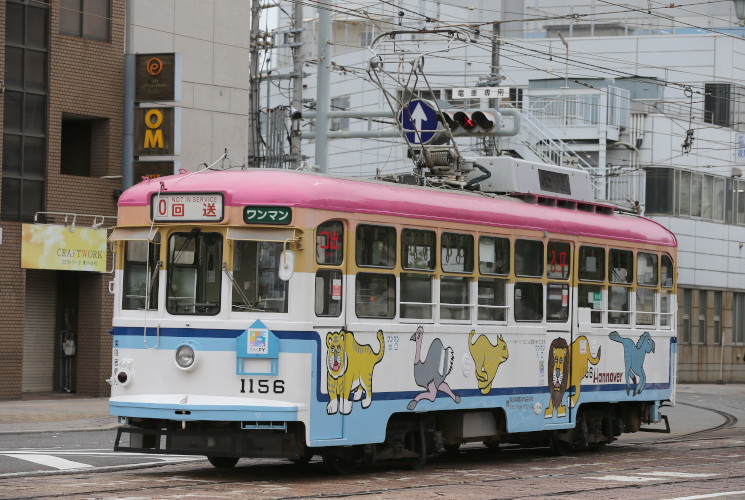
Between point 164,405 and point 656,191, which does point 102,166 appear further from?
point 656,191

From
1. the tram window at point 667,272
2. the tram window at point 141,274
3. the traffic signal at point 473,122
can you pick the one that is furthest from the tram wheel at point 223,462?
the tram window at point 667,272

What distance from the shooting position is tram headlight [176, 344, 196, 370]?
14.2 m

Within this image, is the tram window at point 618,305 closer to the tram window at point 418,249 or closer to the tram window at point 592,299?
the tram window at point 592,299

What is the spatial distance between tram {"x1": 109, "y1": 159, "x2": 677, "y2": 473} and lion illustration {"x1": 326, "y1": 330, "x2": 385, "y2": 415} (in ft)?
0.06

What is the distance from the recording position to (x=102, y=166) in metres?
31.2

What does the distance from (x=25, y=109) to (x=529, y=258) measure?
15.2 m

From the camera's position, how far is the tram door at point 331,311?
47.0ft

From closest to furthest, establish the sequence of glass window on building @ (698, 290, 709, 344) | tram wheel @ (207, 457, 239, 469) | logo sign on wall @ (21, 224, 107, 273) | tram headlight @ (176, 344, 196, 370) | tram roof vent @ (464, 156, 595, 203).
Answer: tram headlight @ (176, 344, 196, 370), tram wheel @ (207, 457, 239, 469), tram roof vent @ (464, 156, 595, 203), logo sign on wall @ (21, 224, 107, 273), glass window on building @ (698, 290, 709, 344)

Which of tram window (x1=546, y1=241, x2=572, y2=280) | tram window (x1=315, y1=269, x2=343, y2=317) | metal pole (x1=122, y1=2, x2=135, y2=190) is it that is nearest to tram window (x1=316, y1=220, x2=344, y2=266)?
tram window (x1=315, y1=269, x2=343, y2=317)

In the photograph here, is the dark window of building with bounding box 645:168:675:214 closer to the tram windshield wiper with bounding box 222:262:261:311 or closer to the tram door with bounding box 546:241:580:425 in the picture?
the tram door with bounding box 546:241:580:425

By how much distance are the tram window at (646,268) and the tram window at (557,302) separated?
6.52ft

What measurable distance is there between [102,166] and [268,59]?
7666 mm

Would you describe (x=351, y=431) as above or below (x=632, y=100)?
below

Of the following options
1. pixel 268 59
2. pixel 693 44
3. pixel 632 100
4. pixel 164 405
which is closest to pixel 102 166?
pixel 268 59
